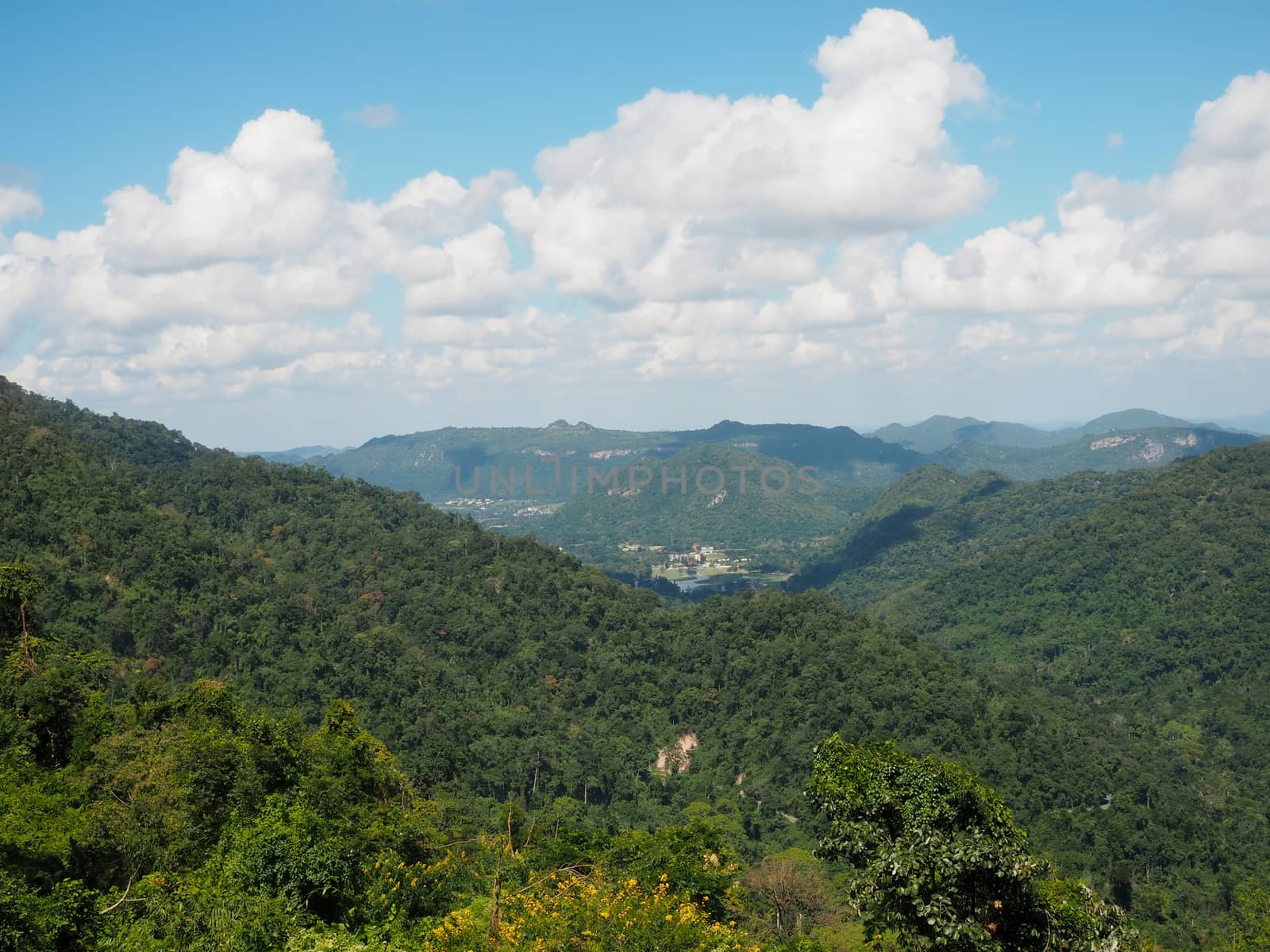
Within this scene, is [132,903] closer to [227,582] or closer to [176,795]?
[176,795]

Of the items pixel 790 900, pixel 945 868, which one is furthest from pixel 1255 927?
pixel 945 868

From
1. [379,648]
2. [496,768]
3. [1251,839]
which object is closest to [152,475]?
[379,648]

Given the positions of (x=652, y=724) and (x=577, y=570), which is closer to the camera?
(x=652, y=724)

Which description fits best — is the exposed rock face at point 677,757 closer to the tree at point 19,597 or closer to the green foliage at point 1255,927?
the green foliage at point 1255,927

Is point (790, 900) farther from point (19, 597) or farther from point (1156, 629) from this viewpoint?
point (1156, 629)

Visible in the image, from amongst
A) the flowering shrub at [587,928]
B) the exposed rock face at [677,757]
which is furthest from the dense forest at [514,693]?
the flowering shrub at [587,928]

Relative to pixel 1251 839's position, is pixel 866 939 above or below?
above
